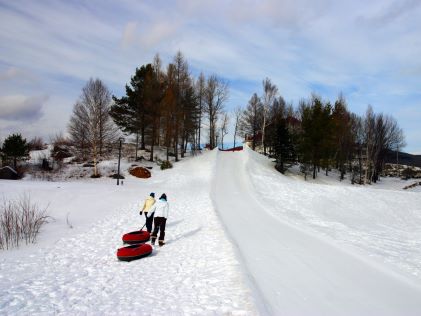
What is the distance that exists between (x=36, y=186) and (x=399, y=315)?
2369cm

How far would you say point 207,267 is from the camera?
9.23 metres

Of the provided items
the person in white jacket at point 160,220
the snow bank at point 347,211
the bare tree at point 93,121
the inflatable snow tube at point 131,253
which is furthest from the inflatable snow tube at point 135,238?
the bare tree at point 93,121

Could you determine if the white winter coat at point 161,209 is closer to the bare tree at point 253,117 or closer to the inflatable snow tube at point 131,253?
the inflatable snow tube at point 131,253

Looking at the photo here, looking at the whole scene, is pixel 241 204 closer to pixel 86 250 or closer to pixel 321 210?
pixel 321 210

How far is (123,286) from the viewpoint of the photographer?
26.3ft

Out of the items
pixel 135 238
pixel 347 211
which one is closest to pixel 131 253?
pixel 135 238

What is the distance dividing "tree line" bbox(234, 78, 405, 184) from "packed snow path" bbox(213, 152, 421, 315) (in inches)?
1107

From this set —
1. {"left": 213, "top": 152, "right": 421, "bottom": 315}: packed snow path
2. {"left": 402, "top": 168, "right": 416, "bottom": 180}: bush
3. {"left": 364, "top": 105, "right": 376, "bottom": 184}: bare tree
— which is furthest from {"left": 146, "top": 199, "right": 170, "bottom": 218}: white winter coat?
{"left": 402, "top": 168, "right": 416, "bottom": 180}: bush

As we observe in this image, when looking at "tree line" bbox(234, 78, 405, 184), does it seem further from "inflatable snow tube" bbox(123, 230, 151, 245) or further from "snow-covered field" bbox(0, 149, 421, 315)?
"inflatable snow tube" bbox(123, 230, 151, 245)

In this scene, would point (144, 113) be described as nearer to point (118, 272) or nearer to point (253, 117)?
point (253, 117)

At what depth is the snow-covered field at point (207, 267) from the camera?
679cm

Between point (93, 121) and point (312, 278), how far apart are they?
32.7m

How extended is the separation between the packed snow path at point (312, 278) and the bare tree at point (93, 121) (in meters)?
Answer: 26.1

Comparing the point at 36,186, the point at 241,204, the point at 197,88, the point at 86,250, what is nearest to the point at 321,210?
the point at 241,204
